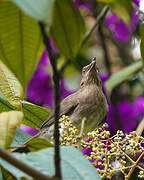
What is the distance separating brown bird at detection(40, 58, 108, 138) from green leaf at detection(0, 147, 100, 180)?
0.92 meters

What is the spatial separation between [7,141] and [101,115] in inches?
43.3

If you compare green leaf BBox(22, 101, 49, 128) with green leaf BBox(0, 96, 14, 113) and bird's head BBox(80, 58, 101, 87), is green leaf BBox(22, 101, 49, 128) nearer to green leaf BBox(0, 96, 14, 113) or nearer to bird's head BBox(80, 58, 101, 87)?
green leaf BBox(0, 96, 14, 113)

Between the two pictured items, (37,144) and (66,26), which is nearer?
(66,26)

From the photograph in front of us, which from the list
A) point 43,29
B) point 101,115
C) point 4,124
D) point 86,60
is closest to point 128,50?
point 86,60

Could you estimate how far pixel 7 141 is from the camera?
828 millimetres

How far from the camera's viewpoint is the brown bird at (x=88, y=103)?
1886 mm

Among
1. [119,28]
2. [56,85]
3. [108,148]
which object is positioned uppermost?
[119,28]

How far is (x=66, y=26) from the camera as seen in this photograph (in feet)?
2.21

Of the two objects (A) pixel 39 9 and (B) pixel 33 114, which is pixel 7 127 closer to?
(A) pixel 39 9

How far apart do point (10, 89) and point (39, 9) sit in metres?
0.56

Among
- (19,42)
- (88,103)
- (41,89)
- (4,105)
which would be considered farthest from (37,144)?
(41,89)

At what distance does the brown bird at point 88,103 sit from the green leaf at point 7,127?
0.89 metres

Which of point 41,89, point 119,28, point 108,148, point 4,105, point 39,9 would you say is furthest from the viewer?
point 119,28

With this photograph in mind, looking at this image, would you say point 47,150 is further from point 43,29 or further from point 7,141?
point 43,29
